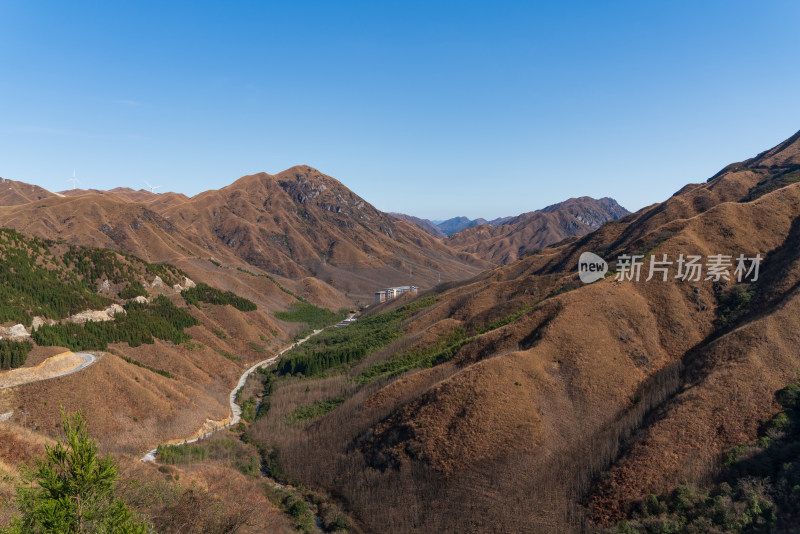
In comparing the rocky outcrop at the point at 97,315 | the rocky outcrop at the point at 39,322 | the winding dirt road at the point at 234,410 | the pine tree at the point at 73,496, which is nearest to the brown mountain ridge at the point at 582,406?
the winding dirt road at the point at 234,410

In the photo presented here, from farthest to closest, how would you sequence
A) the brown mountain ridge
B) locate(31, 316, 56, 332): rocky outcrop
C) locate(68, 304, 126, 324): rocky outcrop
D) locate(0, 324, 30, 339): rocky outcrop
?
1. locate(68, 304, 126, 324): rocky outcrop
2. locate(31, 316, 56, 332): rocky outcrop
3. locate(0, 324, 30, 339): rocky outcrop
4. the brown mountain ridge

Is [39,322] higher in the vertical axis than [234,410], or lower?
higher

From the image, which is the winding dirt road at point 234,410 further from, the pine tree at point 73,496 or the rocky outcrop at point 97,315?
the pine tree at point 73,496

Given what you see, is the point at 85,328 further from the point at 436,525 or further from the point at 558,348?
the point at 558,348

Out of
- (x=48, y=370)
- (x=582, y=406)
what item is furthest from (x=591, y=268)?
(x=48, y=370)

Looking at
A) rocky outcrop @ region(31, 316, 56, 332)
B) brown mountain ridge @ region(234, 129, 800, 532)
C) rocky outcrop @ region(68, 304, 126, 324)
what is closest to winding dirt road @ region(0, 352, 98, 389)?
rocky outcrop @ region(31, 316, 56, 332)

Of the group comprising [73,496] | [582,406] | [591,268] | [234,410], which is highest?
[591,268]

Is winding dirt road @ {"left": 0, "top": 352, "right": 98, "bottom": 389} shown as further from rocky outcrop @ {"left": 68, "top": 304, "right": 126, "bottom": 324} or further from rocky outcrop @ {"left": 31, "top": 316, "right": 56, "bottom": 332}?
rocky outcrop @ {"left": 68, "top": 304, "right": 126, "bottom": 324}

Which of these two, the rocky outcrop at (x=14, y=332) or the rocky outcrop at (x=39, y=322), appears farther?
the rocky outcrop at (x=39, y=322)

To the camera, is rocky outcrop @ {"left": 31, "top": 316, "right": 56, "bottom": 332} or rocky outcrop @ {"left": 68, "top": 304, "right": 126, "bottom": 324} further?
rocky outcrop @ {"left": 68, "top": 304, "right": 126, "bottom": 324}

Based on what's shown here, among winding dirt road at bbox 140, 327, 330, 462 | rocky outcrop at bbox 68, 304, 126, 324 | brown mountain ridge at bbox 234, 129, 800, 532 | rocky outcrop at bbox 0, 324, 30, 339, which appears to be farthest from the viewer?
rocky outcrop at bbox 68, 304, 126, 324

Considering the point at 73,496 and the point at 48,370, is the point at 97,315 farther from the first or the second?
the point at 73,496

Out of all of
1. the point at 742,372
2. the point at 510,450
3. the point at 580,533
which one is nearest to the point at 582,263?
the point at 742,372
